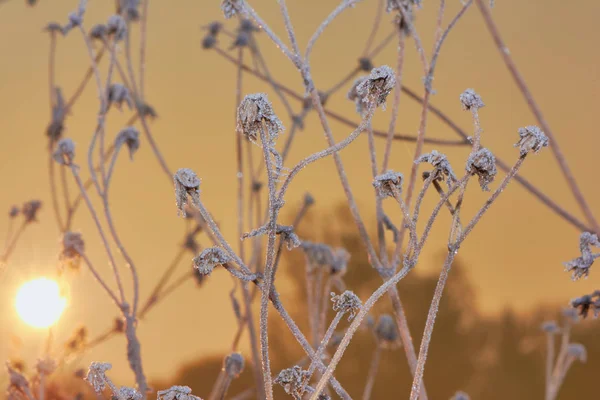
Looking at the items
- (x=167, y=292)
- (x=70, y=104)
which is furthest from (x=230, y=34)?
(x=167, y=292)

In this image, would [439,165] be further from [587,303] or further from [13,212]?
[13,212]

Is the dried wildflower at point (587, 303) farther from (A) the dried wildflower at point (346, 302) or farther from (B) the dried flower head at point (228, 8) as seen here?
(B) the dried flower head at point (228, 8)

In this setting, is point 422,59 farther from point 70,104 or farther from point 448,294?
point 448,294

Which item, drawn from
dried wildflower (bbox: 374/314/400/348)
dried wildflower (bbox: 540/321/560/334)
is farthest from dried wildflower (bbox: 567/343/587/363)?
dried wildflower (bbox: 374/314/400/348)

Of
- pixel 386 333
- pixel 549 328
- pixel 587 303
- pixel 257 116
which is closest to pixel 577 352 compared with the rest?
pixel 549 328

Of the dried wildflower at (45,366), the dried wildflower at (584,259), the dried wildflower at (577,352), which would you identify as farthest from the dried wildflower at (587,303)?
the dried wildflower at (45,366)

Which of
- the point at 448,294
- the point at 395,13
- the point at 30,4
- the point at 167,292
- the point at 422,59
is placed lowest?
the point at 422,59
